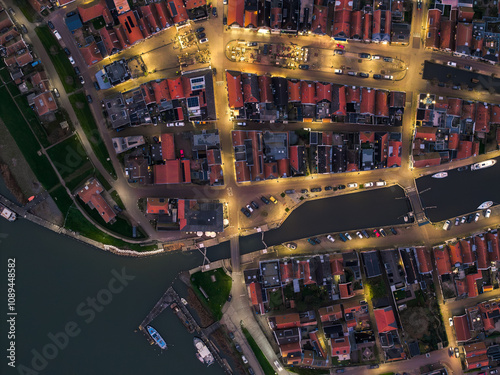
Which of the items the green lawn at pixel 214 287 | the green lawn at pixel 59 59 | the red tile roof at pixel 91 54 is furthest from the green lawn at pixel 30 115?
the green lawn at pixel 214 287

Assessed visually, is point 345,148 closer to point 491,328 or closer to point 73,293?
point 491,328

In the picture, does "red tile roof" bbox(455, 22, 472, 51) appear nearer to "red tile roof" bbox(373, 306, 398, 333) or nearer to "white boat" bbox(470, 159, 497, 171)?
"white boat" bbox(470, 159, 497, 171)

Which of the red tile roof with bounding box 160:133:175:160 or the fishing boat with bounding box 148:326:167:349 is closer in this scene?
the red tile roof with bounding box 160:133:175:160

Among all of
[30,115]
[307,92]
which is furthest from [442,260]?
[30,115]

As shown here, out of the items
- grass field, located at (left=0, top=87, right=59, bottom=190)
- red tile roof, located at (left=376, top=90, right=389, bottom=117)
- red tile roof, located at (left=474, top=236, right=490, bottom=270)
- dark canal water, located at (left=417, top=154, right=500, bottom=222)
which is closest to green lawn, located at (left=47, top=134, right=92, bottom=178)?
grass field, located at (left=0, top=87, right=59, bottom=190)

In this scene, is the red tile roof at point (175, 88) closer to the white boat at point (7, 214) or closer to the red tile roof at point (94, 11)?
the red tile roof at point (94, 11)

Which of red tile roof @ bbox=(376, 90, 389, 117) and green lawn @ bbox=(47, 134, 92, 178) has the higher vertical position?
red tile roof @ bbox=(376, 90, 389, 117)

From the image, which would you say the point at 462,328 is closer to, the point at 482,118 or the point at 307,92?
the point at 482,118
